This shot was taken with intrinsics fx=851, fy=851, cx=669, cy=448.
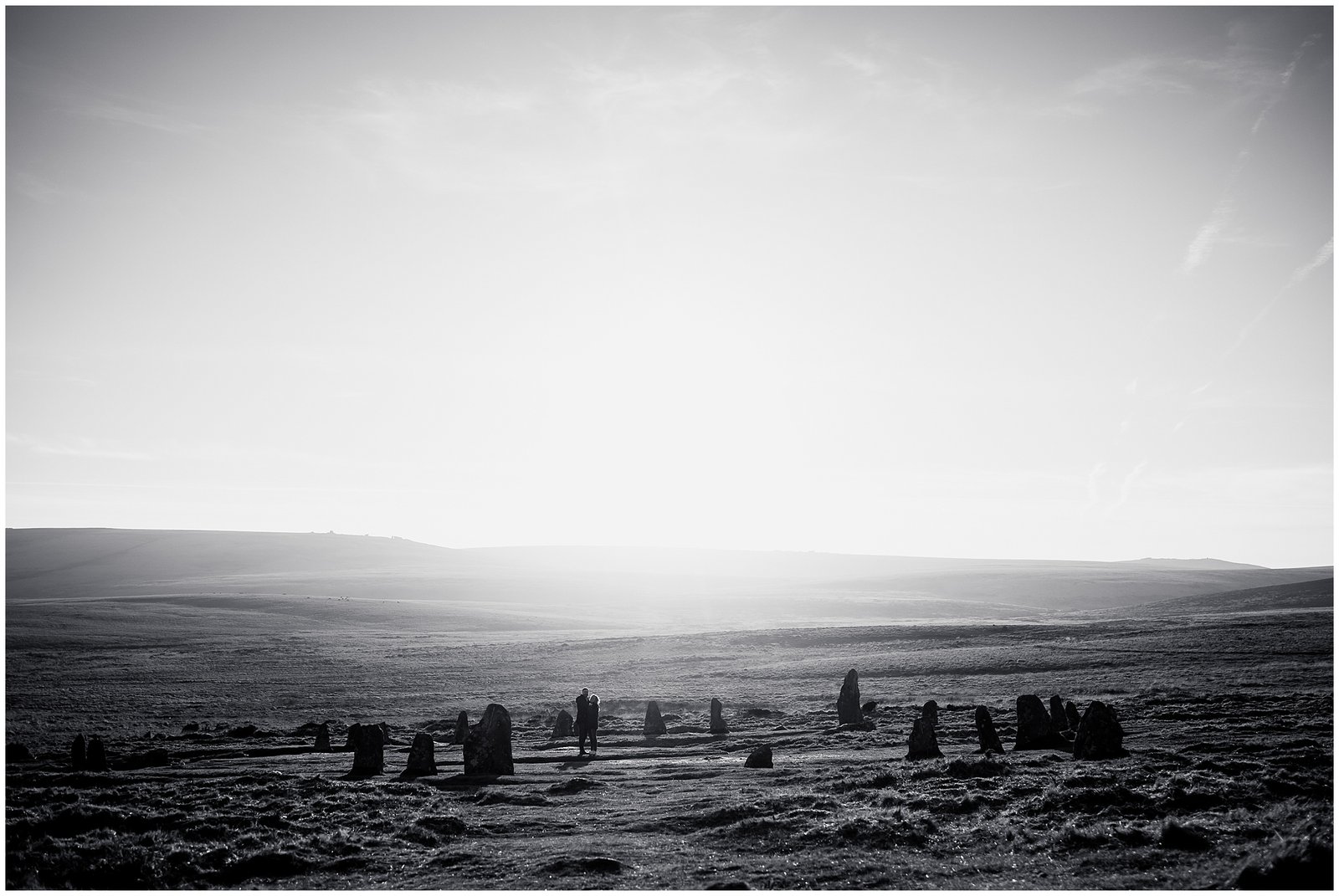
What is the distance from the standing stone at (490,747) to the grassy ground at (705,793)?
2.13 feet

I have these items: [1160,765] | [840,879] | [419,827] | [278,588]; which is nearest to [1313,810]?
[1160,765]

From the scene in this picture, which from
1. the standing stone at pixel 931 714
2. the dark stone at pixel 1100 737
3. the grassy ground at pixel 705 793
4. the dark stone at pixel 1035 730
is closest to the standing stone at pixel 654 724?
the grassy ground at pixel 705 793

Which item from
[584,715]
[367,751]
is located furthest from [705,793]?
[367,751]

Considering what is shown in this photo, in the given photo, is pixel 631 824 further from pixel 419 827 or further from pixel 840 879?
pixel 840 879

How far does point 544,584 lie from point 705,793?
132 m

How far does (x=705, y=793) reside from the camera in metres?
16.8

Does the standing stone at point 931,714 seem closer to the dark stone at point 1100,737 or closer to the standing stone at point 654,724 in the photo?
the dark stone at point 1100,737

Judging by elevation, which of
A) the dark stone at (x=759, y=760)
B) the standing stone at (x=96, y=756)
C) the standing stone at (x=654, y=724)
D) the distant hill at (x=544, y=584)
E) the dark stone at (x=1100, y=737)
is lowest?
the distant hill at (x=544, y=584)

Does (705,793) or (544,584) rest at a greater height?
(705,793)

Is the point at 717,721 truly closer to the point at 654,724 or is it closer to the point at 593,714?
the point at 654,724

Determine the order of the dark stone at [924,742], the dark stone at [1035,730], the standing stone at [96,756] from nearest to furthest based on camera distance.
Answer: the dark stone at [924,742] < the standing stone at [96,756] < the dark stone at [1035,730]

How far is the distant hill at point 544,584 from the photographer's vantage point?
113875 millimetres

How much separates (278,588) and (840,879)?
5334 inches

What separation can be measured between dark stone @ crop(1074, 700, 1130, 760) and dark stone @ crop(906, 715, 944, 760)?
123 inches
